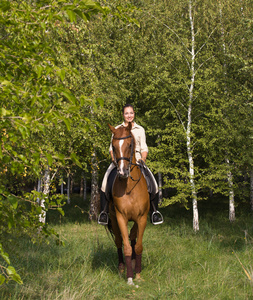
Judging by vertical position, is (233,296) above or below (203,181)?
below

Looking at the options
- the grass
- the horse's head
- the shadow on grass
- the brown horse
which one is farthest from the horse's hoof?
the shadow on grass

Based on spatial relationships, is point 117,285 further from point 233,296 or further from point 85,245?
point 85,245

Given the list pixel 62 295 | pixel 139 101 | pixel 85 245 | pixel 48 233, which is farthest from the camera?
pixel 139 101

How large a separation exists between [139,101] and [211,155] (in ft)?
22.0

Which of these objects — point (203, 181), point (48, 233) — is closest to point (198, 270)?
point (48, 233)

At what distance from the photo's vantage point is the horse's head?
593cm

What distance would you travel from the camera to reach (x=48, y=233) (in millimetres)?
3551

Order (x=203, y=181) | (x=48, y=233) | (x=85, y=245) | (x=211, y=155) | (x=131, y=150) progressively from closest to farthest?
1. (x=48, y=233)
2. (x=131, y=150)
3. (x=85, y=245)
4. (x=203, y=181)
5. (x=211, y=155)

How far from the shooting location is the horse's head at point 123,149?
5930 millimetres

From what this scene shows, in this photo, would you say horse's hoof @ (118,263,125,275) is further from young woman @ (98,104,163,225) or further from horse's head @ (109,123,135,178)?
horse's head @ (109,123,135,178)

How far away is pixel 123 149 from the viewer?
19.9ft

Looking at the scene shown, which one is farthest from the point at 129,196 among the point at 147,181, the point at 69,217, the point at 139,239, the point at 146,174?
the point at 69,217

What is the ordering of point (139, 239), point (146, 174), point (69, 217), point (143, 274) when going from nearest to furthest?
point (139, 239) < point (143, 274) < point (146, 174) < point (69, 217)

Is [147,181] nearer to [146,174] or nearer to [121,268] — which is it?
[146,174]
